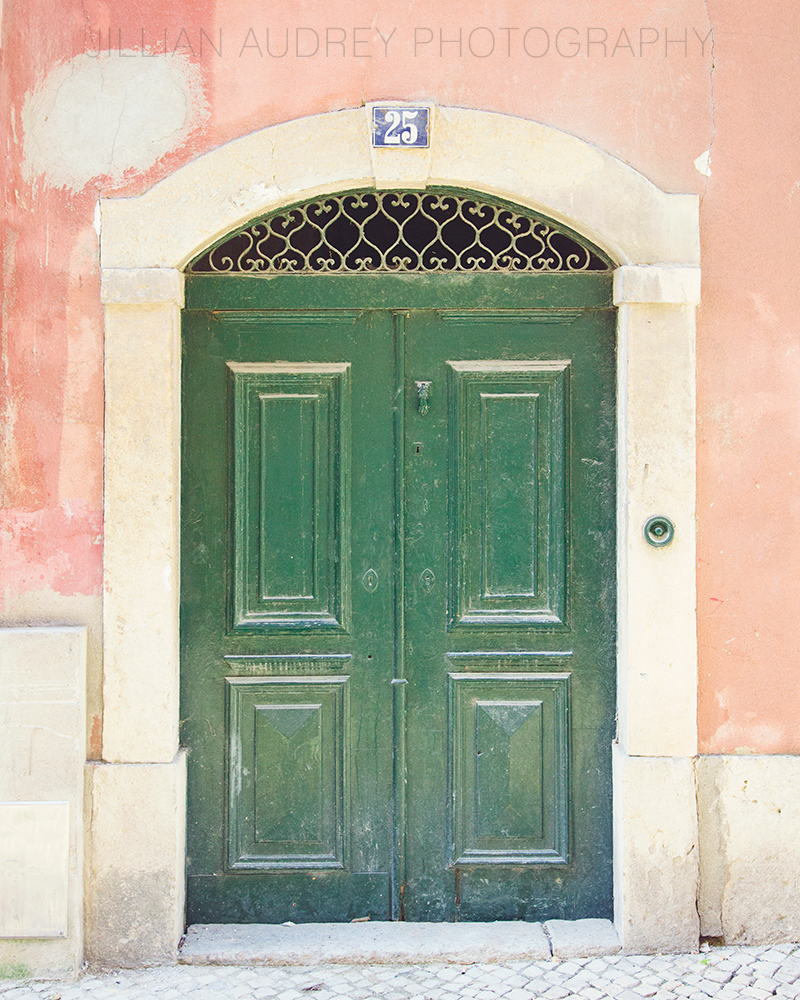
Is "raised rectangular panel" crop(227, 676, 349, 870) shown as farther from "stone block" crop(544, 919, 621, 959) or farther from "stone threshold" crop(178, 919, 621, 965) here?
"stone block" crop(544, 919, 621, 959)

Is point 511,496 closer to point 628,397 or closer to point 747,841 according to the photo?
point 628,397

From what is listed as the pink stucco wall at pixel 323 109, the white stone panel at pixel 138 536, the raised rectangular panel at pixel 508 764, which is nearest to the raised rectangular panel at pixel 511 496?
the raised rectangular panel at pixel 508 764

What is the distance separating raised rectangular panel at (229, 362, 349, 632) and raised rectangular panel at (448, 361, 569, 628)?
0.50 m

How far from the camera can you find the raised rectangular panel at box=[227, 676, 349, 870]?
3975 mm

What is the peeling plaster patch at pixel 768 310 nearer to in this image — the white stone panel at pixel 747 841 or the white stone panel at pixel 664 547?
the white stone panel at pixel 664 547

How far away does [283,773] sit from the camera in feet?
13.1

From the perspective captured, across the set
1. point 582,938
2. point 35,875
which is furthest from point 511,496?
point 35,875

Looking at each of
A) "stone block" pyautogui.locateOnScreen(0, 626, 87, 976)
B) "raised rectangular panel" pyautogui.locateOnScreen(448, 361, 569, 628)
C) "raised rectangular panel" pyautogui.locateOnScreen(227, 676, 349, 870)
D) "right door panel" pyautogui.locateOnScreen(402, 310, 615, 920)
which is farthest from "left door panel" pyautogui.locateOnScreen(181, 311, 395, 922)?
"stone block" pyautogui.locateOnScreen(0, 626, 87, 976)

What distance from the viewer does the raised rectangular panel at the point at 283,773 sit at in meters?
3.97

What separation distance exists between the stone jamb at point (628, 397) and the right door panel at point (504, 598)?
23cm

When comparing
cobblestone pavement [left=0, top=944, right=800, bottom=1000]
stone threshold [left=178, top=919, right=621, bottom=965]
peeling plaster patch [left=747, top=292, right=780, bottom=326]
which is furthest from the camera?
peeling plaster patch [left=747, top=292, right=780, bottom=326]

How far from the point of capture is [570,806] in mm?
3977

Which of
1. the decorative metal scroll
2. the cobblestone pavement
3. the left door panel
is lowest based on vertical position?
the cobblestone pavement

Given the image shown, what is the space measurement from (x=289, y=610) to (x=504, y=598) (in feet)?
3.05
